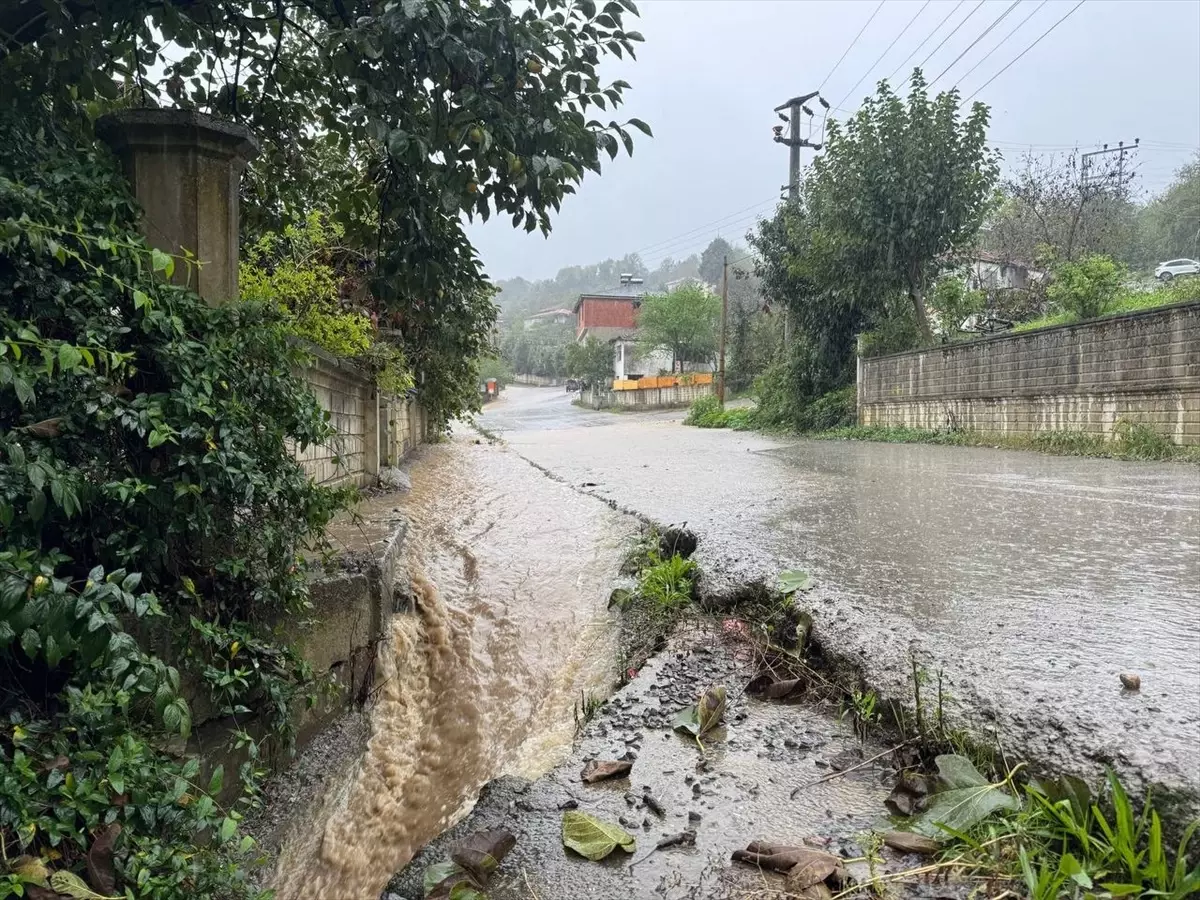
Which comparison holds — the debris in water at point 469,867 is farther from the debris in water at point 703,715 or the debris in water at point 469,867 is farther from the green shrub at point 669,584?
the green shrub at point 669,584

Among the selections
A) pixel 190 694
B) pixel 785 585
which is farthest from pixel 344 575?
pixel 785 585

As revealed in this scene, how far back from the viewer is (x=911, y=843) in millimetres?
1630

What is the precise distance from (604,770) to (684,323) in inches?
1807

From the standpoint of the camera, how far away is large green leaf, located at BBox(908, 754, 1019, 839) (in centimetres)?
165

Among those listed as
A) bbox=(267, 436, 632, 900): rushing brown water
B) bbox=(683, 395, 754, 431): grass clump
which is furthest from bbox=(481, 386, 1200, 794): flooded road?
bbox=(683, 395, 754, 431): grass clump

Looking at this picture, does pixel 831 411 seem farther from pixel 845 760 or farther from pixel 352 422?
pixel 845 760

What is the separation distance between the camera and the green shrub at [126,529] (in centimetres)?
178

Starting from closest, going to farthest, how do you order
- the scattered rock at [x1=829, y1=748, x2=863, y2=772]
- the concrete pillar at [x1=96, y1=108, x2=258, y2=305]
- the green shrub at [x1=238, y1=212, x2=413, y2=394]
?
the scattered rock at [x1=829, y1=748, x2=863, y2=772] → the concrete pillar at [x1=96, y1=108, x2=258, y2=305] → the green shrub at [x1=238, y1=212, x2=413, y2=394]

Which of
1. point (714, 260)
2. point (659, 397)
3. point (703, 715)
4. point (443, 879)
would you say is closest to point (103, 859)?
point (443, 879)

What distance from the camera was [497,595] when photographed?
5.16 m

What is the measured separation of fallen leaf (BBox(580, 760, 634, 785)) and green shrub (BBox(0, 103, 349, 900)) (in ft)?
3.20

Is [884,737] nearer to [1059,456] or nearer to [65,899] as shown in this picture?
[65,899]

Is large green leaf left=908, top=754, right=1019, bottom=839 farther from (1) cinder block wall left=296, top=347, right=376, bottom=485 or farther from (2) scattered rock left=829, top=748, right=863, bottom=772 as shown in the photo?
(1) cinder block wall left=296, top=347, right=376, bottom=485

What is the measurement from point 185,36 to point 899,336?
56.1ft
